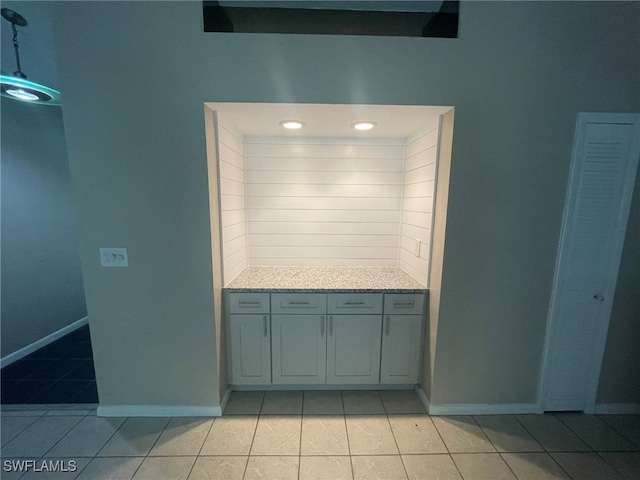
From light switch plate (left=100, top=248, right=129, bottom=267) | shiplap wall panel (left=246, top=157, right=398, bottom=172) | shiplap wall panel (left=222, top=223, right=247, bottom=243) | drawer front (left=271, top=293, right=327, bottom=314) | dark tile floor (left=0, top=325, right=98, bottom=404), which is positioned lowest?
dark tile floor (left=0, top=325, right=98, bottom=404)

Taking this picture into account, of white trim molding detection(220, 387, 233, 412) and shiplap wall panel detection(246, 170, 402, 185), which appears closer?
white trim molding detection(220, 387, 233, 412)

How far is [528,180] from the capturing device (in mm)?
1603

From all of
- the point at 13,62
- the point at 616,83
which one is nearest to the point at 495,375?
the point at 616,83

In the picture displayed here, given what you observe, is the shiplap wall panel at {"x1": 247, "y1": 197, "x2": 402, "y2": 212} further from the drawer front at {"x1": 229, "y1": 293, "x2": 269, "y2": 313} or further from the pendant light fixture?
the pendant light fixture

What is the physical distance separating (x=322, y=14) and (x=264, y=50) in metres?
0.44

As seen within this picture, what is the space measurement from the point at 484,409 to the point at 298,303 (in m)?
1.61

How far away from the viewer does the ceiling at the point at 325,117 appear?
1.56 metres

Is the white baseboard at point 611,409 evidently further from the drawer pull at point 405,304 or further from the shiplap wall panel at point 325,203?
the shiplap wall panel at point 325,203

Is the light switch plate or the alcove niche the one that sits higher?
the alcove niche

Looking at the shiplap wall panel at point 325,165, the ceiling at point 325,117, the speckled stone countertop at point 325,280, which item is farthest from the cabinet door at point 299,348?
the ceiling at point 325,117

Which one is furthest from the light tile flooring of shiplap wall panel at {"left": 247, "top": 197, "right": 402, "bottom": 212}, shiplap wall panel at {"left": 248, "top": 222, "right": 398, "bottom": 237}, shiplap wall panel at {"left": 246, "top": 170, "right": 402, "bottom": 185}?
shiplap wall panel at {"left": 246, "top": 170, "right": 402, "bottom": 185}

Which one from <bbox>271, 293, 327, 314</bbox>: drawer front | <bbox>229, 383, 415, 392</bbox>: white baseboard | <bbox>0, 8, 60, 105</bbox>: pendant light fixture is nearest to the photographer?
<bbox>0, 8, 60, 105</bbox>: pendant light fixture

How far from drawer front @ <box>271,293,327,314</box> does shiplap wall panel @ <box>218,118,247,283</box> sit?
0.44 meters

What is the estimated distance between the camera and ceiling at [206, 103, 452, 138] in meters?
1.56
